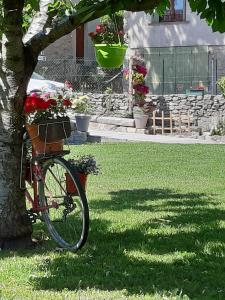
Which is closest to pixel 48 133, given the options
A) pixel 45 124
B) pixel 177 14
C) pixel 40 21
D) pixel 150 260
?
pixel 45 124

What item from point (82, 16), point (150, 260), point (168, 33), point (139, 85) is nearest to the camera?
point (150, 260)

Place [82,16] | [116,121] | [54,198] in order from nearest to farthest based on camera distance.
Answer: [82,16]
[54,198]
[116,121]

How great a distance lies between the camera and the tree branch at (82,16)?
5.23 m

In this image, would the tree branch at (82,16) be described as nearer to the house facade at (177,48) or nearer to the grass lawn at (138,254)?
the grass lawn at (138,254)

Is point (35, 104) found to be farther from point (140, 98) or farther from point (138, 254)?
point (140, 98)

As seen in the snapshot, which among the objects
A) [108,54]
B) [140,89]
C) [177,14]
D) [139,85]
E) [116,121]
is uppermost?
[177,14]

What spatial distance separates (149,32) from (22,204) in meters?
20.6

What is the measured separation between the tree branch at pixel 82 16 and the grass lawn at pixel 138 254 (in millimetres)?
1660

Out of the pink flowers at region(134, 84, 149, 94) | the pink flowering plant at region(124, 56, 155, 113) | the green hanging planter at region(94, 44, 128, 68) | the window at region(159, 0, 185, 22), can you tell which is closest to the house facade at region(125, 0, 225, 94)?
the window at region(159, 0, 185, 22)

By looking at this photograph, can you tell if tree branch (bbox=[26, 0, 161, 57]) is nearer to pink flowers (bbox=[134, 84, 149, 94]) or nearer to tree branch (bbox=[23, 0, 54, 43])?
tree branch (bbox=[23, 0, 54, 43])

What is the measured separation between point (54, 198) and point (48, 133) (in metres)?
0.54

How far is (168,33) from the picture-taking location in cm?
2536

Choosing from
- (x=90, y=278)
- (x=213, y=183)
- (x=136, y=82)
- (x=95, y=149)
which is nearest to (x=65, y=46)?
(x=136, y=82)

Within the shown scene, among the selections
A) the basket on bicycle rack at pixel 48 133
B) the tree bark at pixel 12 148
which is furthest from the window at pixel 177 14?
the tree bark at pixel 12 148
